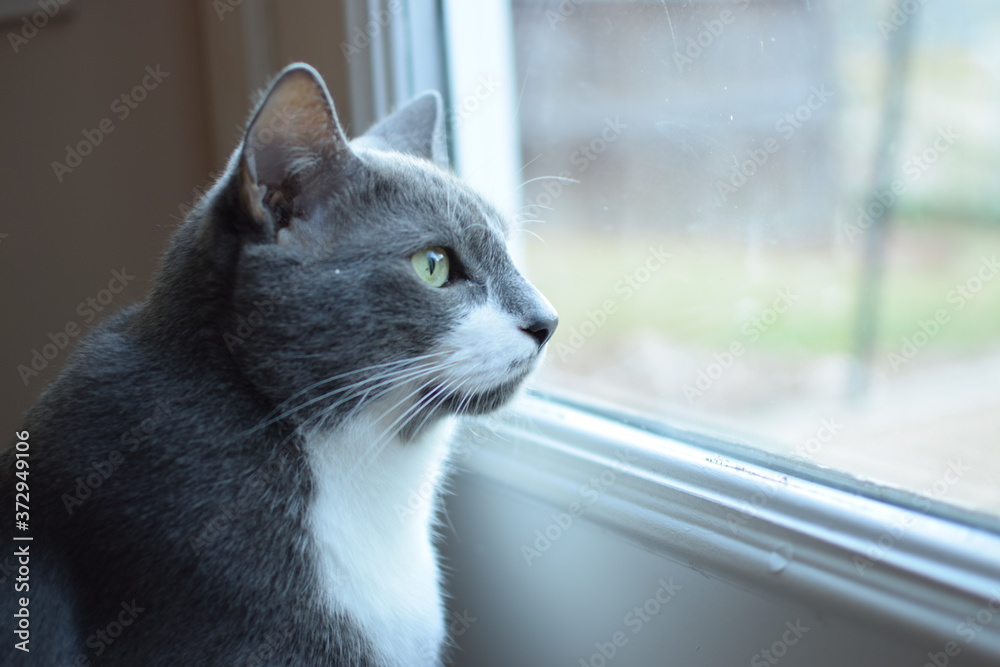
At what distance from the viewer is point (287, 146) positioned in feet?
2.27

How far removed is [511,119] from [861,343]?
1.91 feet

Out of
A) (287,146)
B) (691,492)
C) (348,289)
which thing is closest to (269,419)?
(348,289)

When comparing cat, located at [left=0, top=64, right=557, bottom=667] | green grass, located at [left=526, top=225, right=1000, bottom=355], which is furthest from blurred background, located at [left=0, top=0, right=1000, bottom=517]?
cat, located at [left=0, top=64, right=557, bottom=667]

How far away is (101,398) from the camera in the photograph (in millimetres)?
714

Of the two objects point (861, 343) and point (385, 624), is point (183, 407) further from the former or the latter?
point (861, 343)

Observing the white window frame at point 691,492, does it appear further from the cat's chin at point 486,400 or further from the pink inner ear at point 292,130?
the pink inner ear at point 292,130

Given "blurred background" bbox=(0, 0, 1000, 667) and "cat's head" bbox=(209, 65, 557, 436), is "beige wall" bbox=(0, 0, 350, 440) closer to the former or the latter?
"blurred background" bbox=(0, 0, 1000, 667)

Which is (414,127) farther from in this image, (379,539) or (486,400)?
(379,539)

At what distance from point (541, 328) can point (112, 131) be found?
89 cm

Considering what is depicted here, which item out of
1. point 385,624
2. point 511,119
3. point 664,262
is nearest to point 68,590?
point 385,624

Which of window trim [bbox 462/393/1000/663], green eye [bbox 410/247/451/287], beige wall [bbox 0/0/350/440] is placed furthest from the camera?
beige wall [bbox 0/0/350/440]

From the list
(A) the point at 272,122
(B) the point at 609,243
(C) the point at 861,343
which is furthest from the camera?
(B) the point at 609,243

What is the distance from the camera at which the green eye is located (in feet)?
2.50

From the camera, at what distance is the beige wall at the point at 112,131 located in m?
1.20
